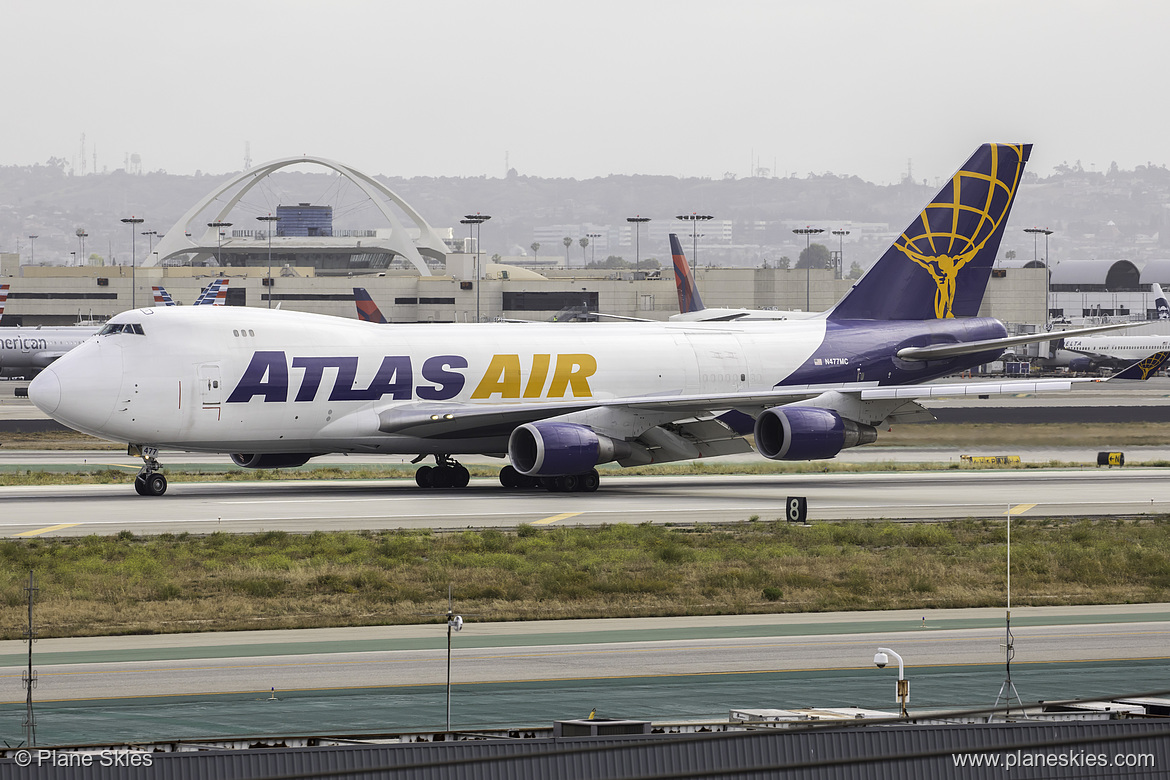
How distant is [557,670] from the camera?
841 inches

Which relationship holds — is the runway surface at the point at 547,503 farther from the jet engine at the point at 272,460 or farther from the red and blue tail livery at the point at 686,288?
the red and blue tail livery at the point at 686,288

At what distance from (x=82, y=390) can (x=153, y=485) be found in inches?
188

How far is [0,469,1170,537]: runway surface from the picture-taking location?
37656mm

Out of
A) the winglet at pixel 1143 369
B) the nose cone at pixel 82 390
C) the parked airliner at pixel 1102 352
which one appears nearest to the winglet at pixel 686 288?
the parked airliner at pixel 1102 352

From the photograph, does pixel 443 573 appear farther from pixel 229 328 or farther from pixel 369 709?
pixel 229 328

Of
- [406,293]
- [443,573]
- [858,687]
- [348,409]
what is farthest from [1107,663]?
[406,293]

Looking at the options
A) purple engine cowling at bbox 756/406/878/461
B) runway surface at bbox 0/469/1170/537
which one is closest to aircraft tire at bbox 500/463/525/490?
runway surface at bbox 0/469/1170/537

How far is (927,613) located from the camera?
87.3 feet

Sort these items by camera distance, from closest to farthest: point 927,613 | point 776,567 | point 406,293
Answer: point 927,613, point 776,567, point 406,293

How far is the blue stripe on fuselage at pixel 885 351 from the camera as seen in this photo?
49.8 m

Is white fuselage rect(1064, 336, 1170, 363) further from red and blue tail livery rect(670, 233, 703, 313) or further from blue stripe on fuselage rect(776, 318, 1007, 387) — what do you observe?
blue stripe on fuselage rect(776, 318, 1007, 387)

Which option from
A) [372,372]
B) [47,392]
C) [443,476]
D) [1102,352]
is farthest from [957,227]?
[1102,352]

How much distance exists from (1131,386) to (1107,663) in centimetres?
10649

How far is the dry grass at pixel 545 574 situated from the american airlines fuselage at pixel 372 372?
7.48 metres
